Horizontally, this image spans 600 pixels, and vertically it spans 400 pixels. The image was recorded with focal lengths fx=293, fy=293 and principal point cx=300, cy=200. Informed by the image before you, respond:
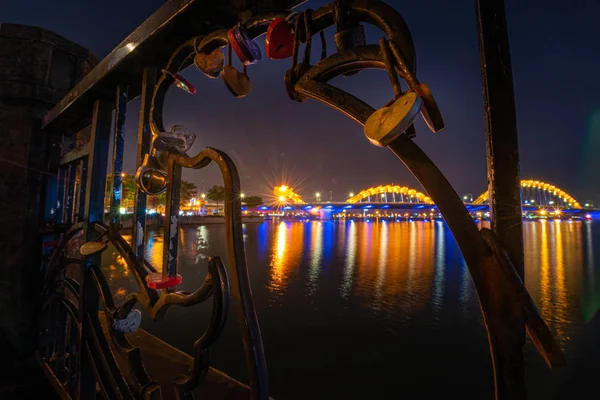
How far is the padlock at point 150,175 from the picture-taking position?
1449 mm

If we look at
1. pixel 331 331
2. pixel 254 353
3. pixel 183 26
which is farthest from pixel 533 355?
pixel 183 26

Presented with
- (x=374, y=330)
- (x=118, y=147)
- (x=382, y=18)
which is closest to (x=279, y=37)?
(x=382, y=18)

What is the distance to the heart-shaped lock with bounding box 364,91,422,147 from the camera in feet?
2.13

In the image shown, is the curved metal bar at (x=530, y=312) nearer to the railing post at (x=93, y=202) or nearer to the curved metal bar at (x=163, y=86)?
the curved metal bar at (x=163, y=86)

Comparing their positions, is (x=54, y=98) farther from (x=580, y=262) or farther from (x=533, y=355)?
(x=580, y=262)

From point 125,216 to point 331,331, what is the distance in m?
37.3

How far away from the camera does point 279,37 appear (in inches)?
42.8

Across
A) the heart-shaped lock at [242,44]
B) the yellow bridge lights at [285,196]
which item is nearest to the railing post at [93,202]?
the heart-shaped lock at [242,44]

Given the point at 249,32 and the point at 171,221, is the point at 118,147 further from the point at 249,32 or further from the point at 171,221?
Result: the point at 249,32

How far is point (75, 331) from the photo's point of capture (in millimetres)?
2271

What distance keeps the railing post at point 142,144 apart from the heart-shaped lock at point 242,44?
0.72 metres

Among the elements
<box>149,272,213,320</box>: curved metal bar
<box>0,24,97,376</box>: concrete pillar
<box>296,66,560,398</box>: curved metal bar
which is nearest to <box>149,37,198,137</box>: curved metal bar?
<box>149,272,213,320</box>: curved metal bar

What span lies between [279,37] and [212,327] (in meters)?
1.04

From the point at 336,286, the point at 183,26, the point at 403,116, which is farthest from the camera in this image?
the point at 336,286
